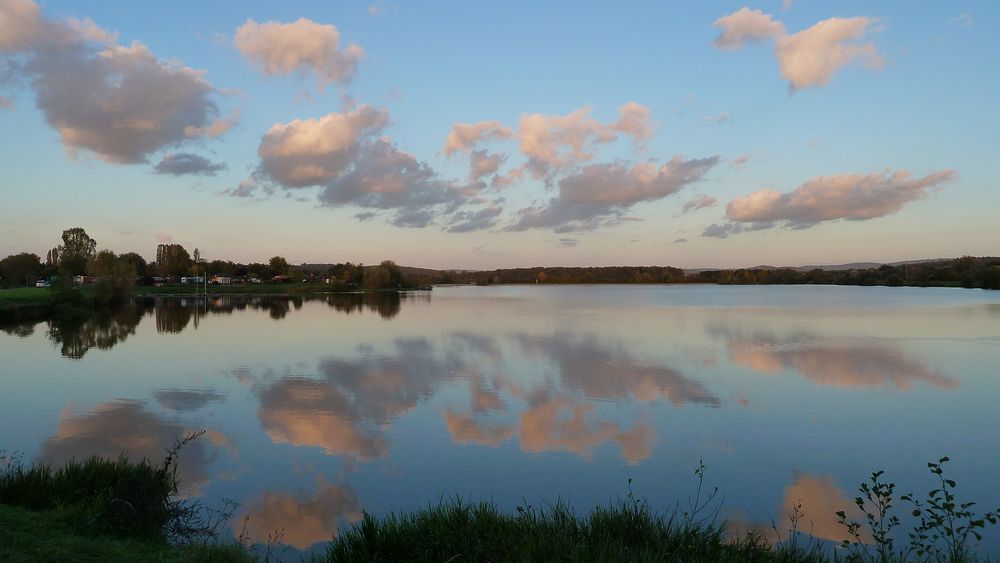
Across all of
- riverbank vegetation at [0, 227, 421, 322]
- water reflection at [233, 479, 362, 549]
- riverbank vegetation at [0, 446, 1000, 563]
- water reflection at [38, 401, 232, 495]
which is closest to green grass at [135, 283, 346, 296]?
riverbank vegetation at [0, 227, 421, 322]

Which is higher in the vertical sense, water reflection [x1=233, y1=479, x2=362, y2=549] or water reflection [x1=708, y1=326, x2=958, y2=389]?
water reflection [x1=233, y1=479, x2=362, y2=549]

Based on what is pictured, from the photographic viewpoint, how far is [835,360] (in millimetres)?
19953

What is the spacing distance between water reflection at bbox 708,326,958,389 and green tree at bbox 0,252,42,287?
88.7 metres

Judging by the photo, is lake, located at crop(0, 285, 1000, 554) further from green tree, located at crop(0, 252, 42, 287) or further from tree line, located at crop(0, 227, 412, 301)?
green tree, located at crop(0, 252, 42, 287)

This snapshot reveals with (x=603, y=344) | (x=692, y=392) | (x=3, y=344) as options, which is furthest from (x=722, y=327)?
(x=3, y=344)

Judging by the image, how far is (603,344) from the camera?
25.1m

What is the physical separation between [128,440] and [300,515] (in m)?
5.34

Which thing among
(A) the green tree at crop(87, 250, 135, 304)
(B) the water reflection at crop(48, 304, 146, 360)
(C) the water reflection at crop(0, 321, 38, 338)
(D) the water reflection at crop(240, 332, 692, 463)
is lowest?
(D) the water reflection at crop(240, 332, 692, 463)

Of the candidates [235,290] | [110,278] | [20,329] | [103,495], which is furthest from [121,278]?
[103,495]

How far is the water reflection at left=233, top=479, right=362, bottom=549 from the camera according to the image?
6562mm

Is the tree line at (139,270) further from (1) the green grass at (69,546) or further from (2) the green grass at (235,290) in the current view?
(1) the green grass at (69,546)

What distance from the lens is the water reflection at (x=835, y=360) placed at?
16455 millimetres

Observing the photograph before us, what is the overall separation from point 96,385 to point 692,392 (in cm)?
1591

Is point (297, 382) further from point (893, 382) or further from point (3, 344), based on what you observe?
point (3, 344)
